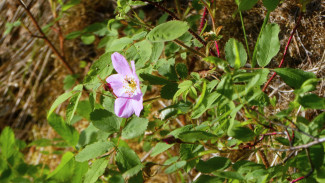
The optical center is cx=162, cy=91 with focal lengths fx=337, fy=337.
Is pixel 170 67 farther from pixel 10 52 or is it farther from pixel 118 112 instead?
pixel 10 52

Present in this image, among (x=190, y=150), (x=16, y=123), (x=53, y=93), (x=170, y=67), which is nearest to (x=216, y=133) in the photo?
(x=190, y=150)

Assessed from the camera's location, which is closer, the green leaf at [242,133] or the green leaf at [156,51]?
the green leaf at [242,133]

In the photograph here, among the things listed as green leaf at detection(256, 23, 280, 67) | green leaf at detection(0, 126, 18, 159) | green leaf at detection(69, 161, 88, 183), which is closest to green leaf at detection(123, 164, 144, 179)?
green leaf at detection(69, 161, 88, 183)

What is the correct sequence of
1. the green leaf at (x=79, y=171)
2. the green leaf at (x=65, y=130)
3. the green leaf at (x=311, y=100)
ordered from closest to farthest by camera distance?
the green leaf at (x=311, y=100) → the green leaf at (x=79, y=171) → the green leaf at (x=65, y=130)

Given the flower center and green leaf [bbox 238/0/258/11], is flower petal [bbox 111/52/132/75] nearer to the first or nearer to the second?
the flower center

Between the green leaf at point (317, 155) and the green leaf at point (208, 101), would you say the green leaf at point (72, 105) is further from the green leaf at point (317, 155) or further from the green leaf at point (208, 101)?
the green leaf at point (317, 155)

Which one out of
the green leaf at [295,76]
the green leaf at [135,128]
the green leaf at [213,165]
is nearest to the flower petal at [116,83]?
the green leaf at [135,128]
